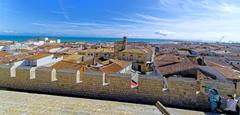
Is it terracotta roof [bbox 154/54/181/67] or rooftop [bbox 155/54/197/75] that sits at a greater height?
rooftop [bbox 155/54/197/75]

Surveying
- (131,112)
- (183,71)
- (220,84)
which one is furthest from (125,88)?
(183,71)

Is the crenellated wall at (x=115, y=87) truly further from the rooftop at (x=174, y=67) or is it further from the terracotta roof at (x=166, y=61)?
the terracotta roof at (x=166, y=61)

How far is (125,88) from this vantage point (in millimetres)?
7234

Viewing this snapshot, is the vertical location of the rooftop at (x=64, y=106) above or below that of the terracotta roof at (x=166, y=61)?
above

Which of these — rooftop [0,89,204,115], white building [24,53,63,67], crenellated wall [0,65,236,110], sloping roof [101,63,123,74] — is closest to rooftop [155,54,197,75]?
sloping roof [101,63,123,74]

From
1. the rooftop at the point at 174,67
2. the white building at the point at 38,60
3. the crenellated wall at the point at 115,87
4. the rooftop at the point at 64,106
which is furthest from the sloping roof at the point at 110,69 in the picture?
the rooftop at the point at 64,106

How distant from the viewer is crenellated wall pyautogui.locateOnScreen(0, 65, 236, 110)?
6730mm

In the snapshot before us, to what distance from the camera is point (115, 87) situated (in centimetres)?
730

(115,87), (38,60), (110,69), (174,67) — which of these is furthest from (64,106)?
(38,60)

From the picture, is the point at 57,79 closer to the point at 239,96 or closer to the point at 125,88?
the point at 125,88

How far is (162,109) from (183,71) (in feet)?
33.1

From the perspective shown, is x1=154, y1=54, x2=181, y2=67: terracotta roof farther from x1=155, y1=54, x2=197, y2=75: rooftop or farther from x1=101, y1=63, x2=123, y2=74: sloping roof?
x1=101, y1=63, x2=123, y2=74: sloping roof

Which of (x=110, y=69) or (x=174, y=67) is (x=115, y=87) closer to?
(x=174, y=67)

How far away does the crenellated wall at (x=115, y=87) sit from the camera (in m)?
6.73
